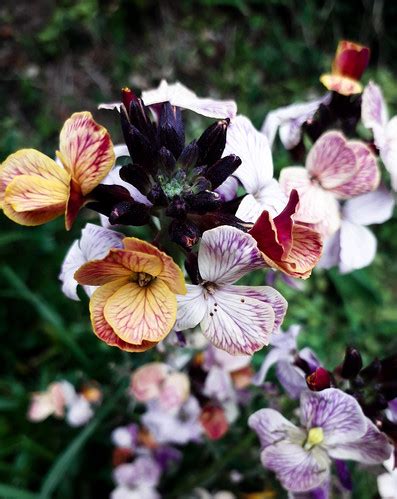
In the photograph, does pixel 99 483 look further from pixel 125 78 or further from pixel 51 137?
pixel 125 78

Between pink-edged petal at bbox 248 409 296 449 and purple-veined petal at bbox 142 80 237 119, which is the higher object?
purple-veined petal at bbox 142 80 237 119

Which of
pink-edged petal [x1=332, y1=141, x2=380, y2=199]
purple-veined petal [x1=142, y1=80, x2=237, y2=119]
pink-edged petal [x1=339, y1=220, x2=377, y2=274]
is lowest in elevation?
pink-edged petal [x1=339, y1=220, x2=377, y2=274]

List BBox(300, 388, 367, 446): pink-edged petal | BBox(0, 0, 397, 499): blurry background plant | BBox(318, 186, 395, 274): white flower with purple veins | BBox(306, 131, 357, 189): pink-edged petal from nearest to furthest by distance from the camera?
BBox(300, 388, 367, 446): pink-edged petal < BBox(306, 131, 357, 189): pink-edged petal < BBox(318, 186, 395, 274): white flower with purple veins < BBox(0, 0, 397, 499): blurry background plant

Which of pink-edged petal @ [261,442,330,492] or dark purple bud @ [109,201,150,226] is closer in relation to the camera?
dark purple bud @ [109,201,150,226]

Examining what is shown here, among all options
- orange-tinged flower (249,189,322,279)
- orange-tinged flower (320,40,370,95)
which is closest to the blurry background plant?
orange-tinged flower (320,40,370,95)

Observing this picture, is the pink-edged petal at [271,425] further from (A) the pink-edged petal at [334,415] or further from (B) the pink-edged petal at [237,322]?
(B) the pink-edged petal at [237,322]

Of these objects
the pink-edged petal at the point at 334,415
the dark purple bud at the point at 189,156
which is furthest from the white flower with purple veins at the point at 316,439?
the dark purple bud at the point at 189,156

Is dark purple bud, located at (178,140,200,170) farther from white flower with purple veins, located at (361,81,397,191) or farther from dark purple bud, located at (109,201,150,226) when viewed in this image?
white flower with purple veins, located at (361,81,397,191)
